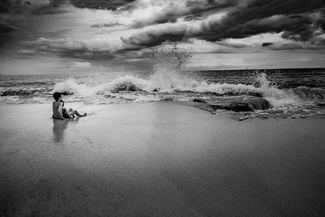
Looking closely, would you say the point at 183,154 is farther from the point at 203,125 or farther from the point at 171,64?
the point at 171,64

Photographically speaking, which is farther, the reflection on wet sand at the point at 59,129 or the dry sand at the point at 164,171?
the reflection on wet sand at the point at 59,129

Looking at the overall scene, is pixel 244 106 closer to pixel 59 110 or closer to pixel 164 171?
pixel 164 171

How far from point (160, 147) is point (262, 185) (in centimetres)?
203

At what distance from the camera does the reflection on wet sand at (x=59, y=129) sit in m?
4.74

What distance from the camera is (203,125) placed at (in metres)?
5.80

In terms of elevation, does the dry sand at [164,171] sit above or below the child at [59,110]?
below

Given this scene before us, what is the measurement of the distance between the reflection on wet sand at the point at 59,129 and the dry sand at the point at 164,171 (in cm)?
8

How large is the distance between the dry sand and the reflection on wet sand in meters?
0.08

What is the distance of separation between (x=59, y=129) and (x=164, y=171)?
4.08m

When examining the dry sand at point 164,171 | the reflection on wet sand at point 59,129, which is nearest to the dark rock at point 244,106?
the dry sand at point 164,171

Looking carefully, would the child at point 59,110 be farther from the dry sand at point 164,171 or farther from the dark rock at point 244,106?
the dark rock at point 244,106

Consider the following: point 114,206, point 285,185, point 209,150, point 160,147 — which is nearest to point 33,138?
point 160,147

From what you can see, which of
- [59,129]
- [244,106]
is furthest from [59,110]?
[244,106]

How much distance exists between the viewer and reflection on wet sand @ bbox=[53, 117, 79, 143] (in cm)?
474
